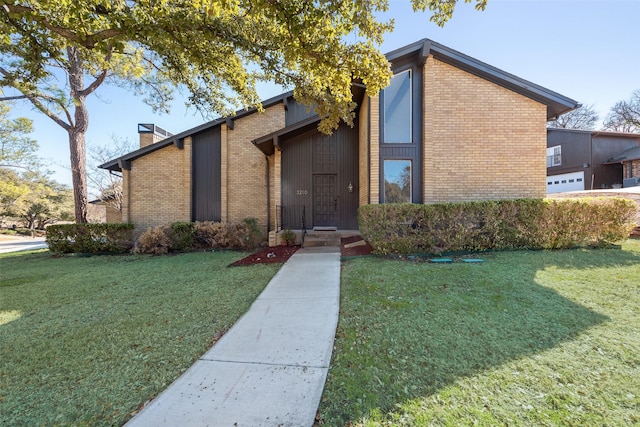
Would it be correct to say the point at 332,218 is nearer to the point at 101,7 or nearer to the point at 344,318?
the point at 344,318

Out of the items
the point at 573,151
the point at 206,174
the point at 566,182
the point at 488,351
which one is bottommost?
the point at 488,351

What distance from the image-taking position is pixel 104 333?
3.42 m

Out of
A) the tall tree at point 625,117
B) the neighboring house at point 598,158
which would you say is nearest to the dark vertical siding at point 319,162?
the neighboring house at point 598,158

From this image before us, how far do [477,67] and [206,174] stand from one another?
35.2ft

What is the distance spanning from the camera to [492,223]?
6.68 m

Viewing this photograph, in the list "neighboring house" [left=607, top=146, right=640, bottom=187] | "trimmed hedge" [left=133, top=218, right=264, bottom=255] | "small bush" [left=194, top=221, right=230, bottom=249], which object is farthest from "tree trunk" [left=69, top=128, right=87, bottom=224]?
"neighboring house" [left=607, top=146, right=640, bottom=187]

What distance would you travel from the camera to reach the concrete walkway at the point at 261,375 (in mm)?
1933

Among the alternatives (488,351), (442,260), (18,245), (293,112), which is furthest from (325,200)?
(18,245)

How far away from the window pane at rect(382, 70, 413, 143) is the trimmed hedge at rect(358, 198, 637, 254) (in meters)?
2.53

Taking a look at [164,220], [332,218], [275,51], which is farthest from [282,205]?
[275,51]

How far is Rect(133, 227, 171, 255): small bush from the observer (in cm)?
969

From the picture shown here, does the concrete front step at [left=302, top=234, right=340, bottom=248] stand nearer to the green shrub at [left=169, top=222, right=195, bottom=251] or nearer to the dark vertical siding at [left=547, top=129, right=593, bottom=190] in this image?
the green shrub at [left=169, top=222, right=195, bottom=251]

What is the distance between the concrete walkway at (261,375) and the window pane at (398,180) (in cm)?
465

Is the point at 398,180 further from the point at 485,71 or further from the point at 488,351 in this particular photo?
the point at 488,351
